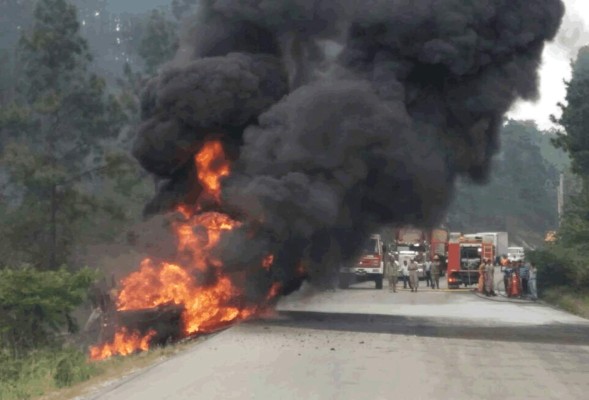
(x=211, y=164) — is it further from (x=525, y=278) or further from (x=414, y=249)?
(x=414, y=249)

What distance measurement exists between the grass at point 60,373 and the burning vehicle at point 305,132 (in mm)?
4116

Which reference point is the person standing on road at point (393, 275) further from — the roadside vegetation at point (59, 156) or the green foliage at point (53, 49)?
the green foliage at point (53, 49)

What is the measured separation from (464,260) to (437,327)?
27643mm

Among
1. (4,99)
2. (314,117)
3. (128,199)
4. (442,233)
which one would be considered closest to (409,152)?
(314,117)

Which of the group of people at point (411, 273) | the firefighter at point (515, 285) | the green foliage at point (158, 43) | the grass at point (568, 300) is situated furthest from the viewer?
the green foliage at point (158, 43)

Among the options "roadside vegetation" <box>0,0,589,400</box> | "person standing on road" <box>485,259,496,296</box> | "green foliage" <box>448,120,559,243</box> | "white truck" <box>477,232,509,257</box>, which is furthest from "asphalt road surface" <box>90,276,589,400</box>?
"green foliage" <box>448,120,559,243</box>

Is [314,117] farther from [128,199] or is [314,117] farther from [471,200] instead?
[471,200]

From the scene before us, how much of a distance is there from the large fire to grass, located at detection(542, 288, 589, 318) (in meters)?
12.0

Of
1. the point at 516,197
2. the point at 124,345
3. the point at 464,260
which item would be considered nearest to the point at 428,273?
the point at 464,260

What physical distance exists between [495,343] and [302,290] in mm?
10475

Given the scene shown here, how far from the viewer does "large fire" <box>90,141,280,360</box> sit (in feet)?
75.0

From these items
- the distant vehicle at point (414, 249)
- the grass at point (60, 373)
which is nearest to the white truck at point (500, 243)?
the distant vehicle at point (414, 249)

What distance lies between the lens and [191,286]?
23.6 meters

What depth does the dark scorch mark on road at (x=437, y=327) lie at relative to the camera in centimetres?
2114
